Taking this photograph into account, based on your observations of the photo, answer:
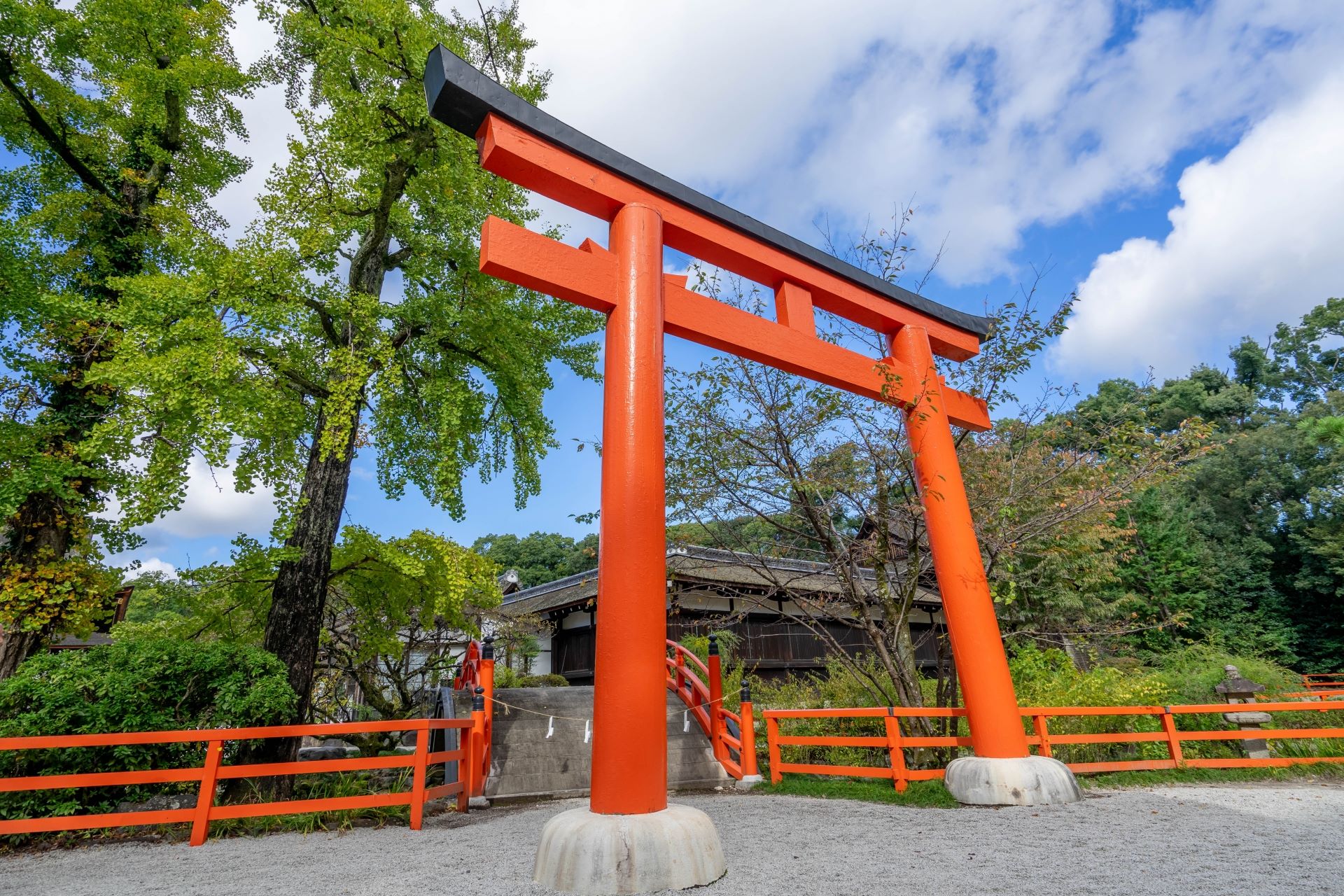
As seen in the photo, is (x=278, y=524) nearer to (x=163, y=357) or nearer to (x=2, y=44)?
(x=163, y=357)

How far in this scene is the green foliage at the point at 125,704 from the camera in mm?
5031

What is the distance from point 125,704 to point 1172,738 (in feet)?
32.9

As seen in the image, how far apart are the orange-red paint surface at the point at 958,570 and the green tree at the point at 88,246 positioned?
6.86 meters

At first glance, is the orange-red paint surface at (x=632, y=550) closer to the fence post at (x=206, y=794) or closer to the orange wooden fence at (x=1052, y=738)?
the orange wooden fence at (x=1052, y=738)

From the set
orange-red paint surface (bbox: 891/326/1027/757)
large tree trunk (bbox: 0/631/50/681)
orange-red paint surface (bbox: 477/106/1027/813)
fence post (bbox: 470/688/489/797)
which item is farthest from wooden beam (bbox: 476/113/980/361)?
large tree trunk (bbox: 0/631/50/681)

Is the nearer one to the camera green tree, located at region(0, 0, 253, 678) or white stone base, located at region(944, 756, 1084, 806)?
white stone base, located at region(944, 756, 1084, 806)

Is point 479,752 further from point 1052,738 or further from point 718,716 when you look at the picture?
point 1052,738

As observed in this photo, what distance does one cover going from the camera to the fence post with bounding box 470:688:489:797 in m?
6.37

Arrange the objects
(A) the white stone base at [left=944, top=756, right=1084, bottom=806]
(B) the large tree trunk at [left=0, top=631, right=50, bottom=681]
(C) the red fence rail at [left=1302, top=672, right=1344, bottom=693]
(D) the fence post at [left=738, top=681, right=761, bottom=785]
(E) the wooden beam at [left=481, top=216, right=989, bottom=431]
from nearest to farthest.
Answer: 1. (E) the wooden beam at [left=481, top=216, right=989, bottom=431]
2. (A) the white stone base at [left=944, top=756, right=1084, bottom=806]
3. (B) the large tree trunk at [left=0, top=631, right=50, bottom=681]
4. (D) the fence post at [left=738, top=681, right=761, bottom=785]
5. (C) the red fence rail at [left=1302, top=672, right=1344, bottom=693]

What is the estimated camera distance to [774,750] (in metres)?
6.96

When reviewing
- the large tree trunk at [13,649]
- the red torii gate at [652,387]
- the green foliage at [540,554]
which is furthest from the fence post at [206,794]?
the green foliage at [540,554]

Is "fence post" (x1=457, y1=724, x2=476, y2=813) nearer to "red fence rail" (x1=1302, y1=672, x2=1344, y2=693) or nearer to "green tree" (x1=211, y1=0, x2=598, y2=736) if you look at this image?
"green tree" (x1=211, y1=0, x2=598, y2=736)

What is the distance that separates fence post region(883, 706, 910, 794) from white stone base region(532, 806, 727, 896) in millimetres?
3310

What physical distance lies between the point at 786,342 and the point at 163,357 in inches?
226
